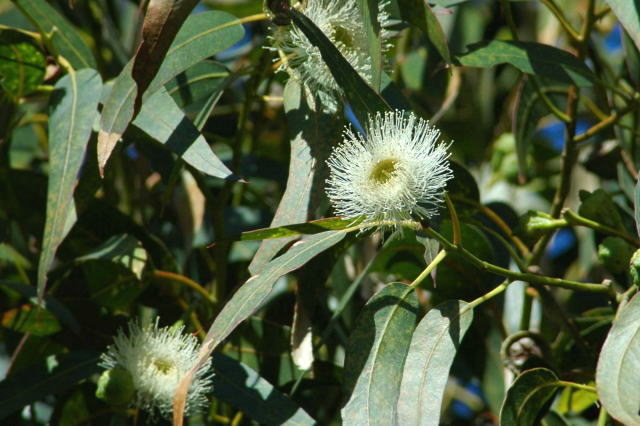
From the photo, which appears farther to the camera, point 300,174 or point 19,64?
point 19,64

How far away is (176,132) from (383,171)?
290 millimetres

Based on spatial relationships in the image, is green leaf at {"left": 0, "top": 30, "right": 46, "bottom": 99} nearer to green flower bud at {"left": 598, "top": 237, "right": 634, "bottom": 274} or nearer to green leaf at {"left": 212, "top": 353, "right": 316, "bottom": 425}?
green leaf at {"left": 212, "top": 353, "right": 316, "bottom": 425}

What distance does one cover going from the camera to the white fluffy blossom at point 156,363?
1.25m

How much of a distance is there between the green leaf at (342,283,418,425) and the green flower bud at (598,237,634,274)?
0.33m

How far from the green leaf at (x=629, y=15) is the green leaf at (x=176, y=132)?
511 mm

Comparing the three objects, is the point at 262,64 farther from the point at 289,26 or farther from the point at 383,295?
the point at 383,295

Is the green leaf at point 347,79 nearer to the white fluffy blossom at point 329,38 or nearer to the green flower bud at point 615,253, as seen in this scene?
the white fluffy blossom at point 329,38

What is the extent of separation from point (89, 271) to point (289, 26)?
2.07 feet

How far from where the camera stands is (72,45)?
142 centimetres

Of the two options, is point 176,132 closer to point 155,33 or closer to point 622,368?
point 155,33

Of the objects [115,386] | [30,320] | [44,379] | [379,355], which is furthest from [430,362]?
[30,320]

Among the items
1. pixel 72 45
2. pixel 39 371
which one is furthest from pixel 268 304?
pixel 72 45

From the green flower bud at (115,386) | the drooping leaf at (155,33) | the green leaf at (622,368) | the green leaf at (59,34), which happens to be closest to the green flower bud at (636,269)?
the green leaf at (622,368)

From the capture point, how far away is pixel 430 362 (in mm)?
1025
